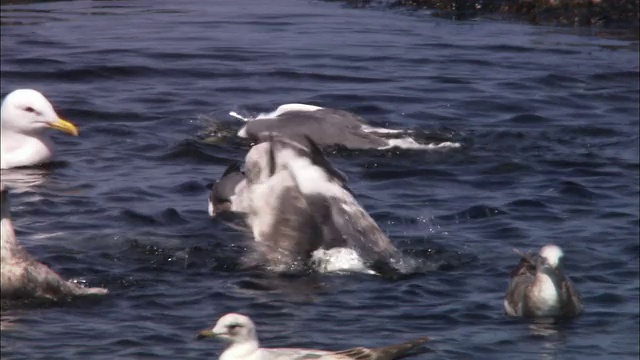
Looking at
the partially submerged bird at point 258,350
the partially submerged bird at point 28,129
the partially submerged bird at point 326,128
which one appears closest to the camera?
the partially submerged bird at point 258,350

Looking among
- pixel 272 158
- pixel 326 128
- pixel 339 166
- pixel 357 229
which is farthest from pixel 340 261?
pixel 326 128

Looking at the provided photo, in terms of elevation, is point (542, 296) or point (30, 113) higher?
point (30, 113)

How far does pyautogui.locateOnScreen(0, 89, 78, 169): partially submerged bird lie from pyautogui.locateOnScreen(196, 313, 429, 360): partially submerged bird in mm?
5276

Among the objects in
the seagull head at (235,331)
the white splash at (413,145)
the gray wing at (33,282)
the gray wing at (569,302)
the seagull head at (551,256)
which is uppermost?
the seagull head at (235,331)

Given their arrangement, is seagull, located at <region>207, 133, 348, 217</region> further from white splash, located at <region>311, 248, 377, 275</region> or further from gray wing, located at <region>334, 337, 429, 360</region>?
gray wing, located at <region>334, 337, 429, 360</region>

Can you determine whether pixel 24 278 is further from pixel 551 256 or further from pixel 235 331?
pixel 551 256

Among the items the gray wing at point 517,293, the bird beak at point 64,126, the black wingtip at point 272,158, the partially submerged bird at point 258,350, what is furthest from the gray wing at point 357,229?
the bird beak at point 64,126

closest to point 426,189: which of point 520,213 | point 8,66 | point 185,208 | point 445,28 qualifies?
point 520,213

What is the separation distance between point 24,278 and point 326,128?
451 centimetres

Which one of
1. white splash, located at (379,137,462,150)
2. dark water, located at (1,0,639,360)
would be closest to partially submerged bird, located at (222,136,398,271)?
dark water, located at (1,0,639,360)

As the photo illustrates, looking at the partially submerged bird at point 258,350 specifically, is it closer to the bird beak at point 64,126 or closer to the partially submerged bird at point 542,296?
the partially submerged bird at point 542,296

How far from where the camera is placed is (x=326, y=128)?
1265 centimetres

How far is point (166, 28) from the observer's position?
19.1 metres

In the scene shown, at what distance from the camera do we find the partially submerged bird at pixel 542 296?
871 cm
